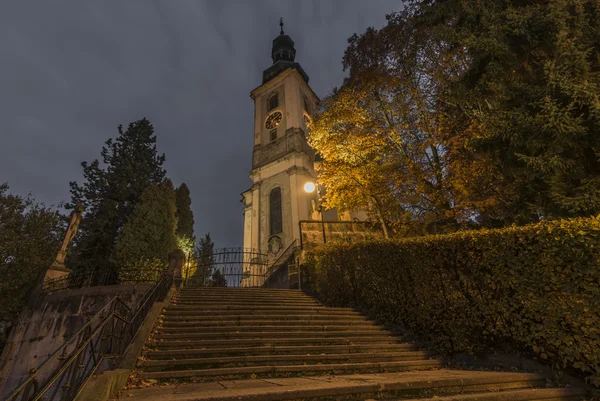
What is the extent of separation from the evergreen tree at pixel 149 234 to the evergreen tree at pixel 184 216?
5016 mm

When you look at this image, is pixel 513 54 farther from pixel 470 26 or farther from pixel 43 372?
pixel 43 372

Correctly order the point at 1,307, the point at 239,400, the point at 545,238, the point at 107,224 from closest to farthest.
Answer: the point at 239,400 → the point at 545,238 → the point at 1,307 → the point at 107,224

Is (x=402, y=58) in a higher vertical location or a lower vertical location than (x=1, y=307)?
higher

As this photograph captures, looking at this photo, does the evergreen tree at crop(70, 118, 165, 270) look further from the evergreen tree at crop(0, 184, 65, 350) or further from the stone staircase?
the stone staircase

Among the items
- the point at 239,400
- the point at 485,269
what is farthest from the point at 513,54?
the point at 239,400

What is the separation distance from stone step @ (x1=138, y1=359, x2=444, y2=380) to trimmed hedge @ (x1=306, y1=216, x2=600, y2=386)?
5.71ft

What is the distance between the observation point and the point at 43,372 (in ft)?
31.5

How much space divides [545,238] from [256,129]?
28.0 m

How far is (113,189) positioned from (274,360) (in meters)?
20.3

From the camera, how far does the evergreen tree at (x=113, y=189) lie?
60.2 ft

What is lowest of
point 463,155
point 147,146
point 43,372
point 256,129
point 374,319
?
point 43,372

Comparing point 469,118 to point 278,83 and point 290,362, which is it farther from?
point 278,83

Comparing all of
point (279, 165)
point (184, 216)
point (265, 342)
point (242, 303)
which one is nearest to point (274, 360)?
point (265, 342)

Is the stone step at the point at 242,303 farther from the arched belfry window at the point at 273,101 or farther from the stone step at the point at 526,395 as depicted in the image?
the arched belfry window at the point at 273,101
